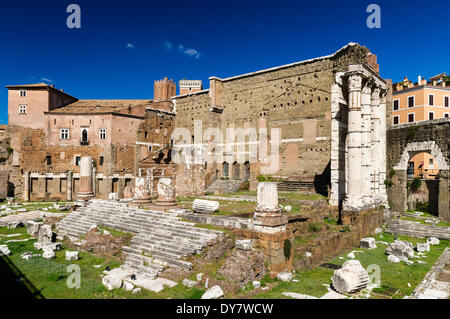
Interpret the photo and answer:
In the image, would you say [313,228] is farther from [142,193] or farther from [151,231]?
[142,193]

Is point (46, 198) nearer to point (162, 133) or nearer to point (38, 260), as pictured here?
point (162, 133)

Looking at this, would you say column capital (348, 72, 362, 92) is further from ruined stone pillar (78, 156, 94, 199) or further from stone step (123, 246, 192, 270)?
ruined stone pillar (78, 156, 94, 199)

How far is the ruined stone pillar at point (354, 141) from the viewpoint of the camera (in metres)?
14.8

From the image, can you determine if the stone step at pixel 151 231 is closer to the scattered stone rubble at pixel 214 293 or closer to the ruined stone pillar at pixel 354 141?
the scattered stone rubble at pixel 214 293

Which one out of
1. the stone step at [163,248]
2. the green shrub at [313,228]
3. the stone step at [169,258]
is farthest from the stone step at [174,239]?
the green shrub at [313,228]

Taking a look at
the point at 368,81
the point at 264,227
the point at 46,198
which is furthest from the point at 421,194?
the point at 46,198

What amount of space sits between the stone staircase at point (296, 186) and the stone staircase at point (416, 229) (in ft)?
18.8

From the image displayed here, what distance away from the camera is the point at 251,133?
28.7 meters

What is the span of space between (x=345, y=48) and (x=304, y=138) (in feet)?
23.5

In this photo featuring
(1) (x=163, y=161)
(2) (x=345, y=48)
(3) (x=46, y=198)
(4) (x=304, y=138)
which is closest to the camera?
(2) (x=345, y=48)

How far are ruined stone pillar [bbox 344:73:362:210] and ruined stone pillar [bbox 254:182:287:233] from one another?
6.73m

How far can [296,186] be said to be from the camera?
22.1 m

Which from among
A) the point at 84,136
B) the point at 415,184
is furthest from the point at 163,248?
the point at 84,136

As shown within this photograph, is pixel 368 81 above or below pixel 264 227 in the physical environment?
above
